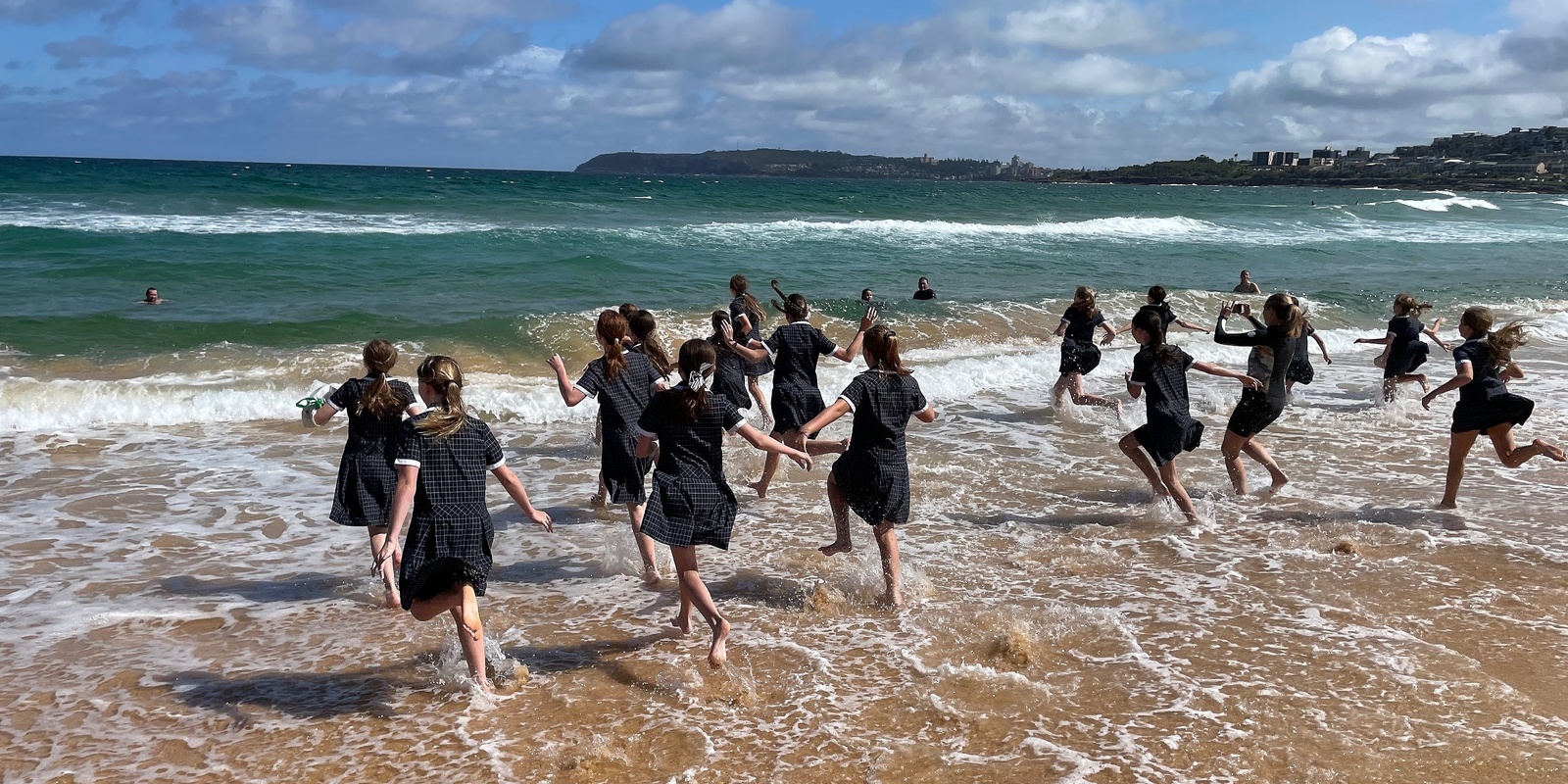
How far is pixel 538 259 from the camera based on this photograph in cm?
2636

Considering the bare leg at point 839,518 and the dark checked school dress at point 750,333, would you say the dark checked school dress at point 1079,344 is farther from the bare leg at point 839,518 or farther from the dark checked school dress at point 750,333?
the bare leg at point 839,518

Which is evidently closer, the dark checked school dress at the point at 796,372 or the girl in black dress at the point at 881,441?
the girl in black dress at the point at 881,441

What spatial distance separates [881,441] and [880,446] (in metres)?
0.03

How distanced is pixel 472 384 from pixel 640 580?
7.00 m

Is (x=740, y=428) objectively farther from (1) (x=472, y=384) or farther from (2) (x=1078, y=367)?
(1) (x=472, y=384)

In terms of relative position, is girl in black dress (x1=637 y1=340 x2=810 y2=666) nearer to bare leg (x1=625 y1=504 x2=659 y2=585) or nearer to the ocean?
the ocean

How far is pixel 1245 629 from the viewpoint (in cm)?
595

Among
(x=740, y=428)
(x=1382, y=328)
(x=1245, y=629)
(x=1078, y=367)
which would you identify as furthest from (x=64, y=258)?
(x=1382, y=328)

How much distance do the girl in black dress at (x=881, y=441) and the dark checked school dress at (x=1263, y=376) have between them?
133 inches

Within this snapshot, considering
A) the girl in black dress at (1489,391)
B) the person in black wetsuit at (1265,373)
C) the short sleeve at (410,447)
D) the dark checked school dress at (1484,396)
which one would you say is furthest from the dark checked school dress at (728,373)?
the dark checked school dress at (1484,396)

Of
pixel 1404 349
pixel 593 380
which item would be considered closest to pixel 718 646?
pixel 593 380

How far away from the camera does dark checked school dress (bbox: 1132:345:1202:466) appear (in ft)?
25.0

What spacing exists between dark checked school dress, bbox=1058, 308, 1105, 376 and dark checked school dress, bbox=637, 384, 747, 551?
713 centimetres

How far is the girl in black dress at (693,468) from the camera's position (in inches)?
206
